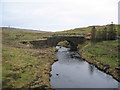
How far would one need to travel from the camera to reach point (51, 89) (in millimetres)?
30469

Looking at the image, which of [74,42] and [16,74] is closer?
[16,74]

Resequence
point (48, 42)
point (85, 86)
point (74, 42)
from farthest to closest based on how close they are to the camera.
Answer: point (74, 42) < point (48, 42) < point (85, 86)

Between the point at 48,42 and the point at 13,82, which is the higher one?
the point at 48,42

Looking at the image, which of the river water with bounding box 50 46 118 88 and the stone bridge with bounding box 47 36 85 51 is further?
the stone bridge with bounding box 47 36 85 51

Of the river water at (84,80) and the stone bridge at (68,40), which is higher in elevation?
the stone bridge at (68,40)

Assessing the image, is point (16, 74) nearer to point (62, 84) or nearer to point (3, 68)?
point (3, 68)

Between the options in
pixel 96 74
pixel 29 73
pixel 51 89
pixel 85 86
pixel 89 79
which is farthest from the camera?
pixel 96 74

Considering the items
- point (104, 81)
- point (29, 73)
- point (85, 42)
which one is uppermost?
point (85, 42)

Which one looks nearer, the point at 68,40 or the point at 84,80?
the point at 84,80

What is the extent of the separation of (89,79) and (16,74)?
20699 mm

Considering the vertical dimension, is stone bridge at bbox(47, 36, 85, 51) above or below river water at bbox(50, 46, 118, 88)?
above

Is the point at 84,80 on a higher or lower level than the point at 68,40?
lower

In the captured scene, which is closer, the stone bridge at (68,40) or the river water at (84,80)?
the river water at (84,80)

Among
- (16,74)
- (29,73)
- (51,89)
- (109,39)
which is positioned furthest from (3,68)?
(109,39)
